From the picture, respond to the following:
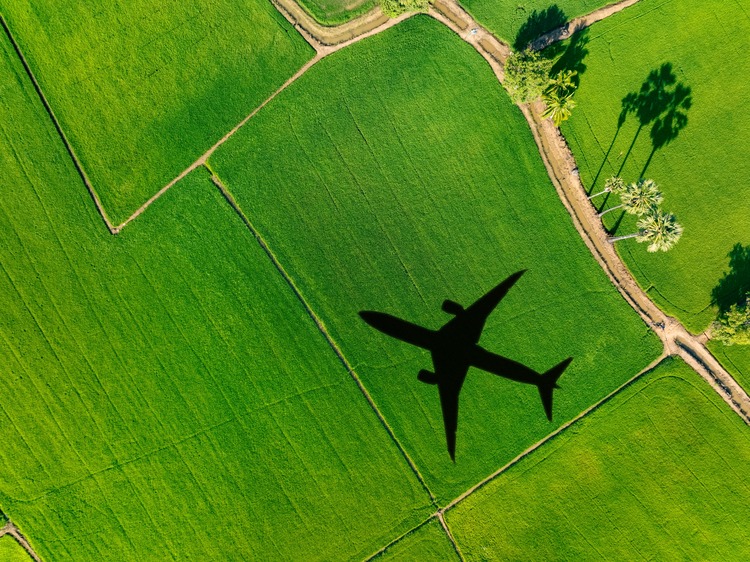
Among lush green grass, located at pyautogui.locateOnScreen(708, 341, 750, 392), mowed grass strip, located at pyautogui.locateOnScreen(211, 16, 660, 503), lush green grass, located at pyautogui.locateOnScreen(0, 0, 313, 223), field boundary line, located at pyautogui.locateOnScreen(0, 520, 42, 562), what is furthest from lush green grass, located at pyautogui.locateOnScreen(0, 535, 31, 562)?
lush green grass, located at pyautogui.locateOnScreen(708, 341, 750, 392)

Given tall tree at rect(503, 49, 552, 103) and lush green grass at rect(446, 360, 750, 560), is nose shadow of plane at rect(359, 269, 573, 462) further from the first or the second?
tall tree at rect(503, 49, 552, 103)

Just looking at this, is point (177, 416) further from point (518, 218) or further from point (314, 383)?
point (518, 218)

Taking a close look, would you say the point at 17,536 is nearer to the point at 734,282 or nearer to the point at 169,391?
the point at 169,391

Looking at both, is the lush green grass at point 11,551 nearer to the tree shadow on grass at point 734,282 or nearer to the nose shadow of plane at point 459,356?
the nose shadow of plane at point 459,356

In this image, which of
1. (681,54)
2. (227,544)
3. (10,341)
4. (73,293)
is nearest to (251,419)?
(227,544)

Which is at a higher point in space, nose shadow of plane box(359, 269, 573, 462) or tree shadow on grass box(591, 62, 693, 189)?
tree shadow on grass box(591, 62, 693, 189)

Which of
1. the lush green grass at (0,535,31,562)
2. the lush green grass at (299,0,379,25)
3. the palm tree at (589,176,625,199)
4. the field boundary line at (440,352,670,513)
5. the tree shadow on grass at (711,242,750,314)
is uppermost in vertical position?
the lush green grass at (299,0,379,25)
